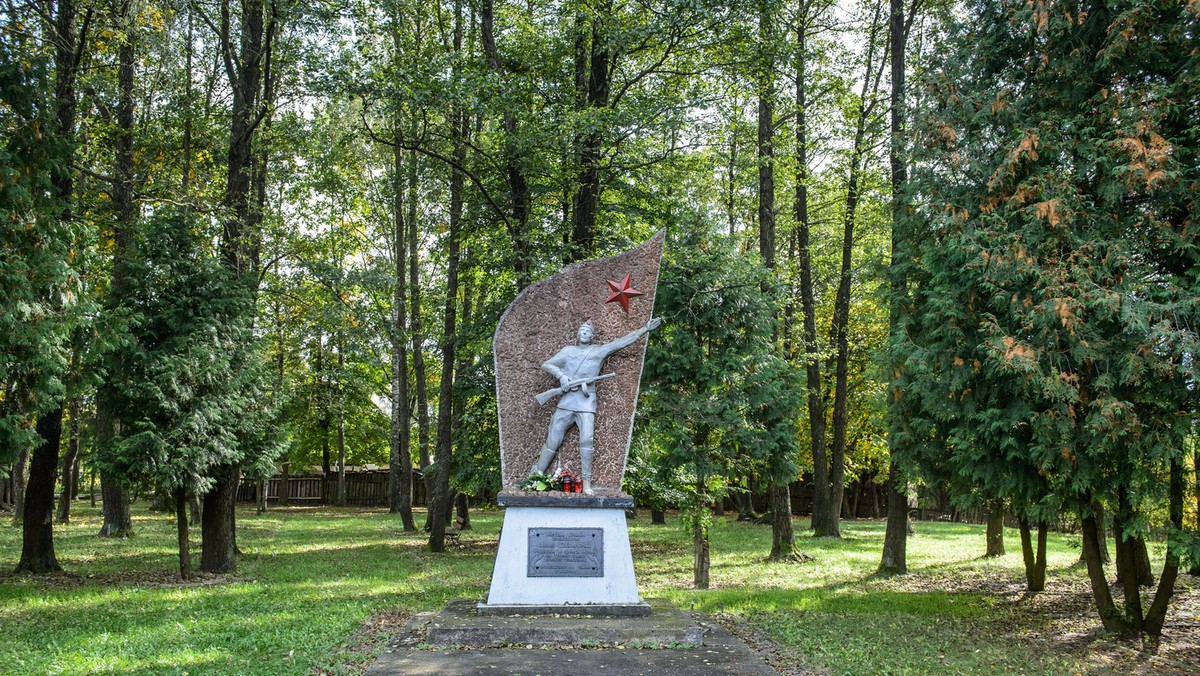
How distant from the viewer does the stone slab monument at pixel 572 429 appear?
8.56 metres

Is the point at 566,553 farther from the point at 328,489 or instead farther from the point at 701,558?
the point at 328,489

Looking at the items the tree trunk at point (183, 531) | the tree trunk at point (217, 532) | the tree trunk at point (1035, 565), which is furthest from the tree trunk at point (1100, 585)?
the tree trunk at point (217, 532)

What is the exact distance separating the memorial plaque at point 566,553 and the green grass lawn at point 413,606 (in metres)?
1.60

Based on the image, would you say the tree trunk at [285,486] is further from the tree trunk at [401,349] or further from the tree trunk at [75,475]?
the tree trunk at [401,349]

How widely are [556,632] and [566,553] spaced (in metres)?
1.08

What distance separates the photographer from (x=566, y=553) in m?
8.66

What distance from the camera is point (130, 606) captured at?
959 cm

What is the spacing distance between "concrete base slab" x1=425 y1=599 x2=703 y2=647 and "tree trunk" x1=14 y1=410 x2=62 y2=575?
7.31 meters

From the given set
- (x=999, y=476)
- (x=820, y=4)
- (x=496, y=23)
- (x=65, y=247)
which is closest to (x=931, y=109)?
(x=999, y=476)

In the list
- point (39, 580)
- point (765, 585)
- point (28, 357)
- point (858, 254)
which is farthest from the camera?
point (858, 254)

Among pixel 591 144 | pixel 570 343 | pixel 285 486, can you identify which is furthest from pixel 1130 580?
pixel 285 486

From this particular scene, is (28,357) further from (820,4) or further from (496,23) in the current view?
(820,4)

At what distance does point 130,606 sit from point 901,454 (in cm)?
880

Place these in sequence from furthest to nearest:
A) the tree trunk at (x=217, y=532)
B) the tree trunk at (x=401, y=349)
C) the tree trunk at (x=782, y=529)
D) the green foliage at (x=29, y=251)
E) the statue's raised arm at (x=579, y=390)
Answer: the tree trunk at (x=401, y=349)
the tree trunk at (x=782, y=529)
the tree trunk at (x=217, y=532)
the statue's raised arm at (x=579, y=390)
the green foliage at (x=29, y=251)
